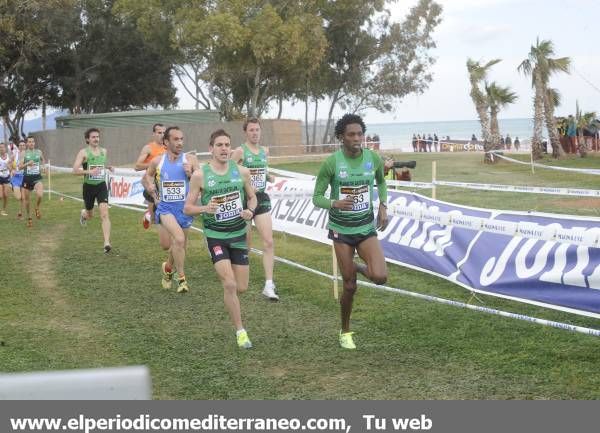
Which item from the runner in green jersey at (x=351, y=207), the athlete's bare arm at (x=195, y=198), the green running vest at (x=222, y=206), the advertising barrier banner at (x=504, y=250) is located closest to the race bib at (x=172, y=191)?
the athlete's bare arm at (x=195, y=198)

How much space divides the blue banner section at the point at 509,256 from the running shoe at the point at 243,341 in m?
→ 2.88

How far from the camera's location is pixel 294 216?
14.0 m

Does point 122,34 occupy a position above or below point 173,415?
above

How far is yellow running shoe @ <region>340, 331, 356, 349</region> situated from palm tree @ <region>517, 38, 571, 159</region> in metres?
29.1

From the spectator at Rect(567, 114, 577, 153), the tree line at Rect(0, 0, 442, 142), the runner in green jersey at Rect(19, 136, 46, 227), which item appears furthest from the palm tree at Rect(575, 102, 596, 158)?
the runner in green jersey at Rect(19, 136, 46, 227)

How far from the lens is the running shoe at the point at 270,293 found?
945 centimetres

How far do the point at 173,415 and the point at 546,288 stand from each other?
5.45 meters

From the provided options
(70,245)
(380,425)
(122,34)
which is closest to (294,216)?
(70,245)

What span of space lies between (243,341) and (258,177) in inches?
121

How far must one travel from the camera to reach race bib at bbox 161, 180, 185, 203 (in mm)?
9992

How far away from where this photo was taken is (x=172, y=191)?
32.8 ft

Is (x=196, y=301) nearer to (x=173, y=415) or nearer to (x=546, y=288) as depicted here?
(x=546, y=288)

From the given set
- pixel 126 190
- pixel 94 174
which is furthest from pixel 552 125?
pixel 94 174

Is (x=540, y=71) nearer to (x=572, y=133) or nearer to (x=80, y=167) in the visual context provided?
(x=572, y=133)
